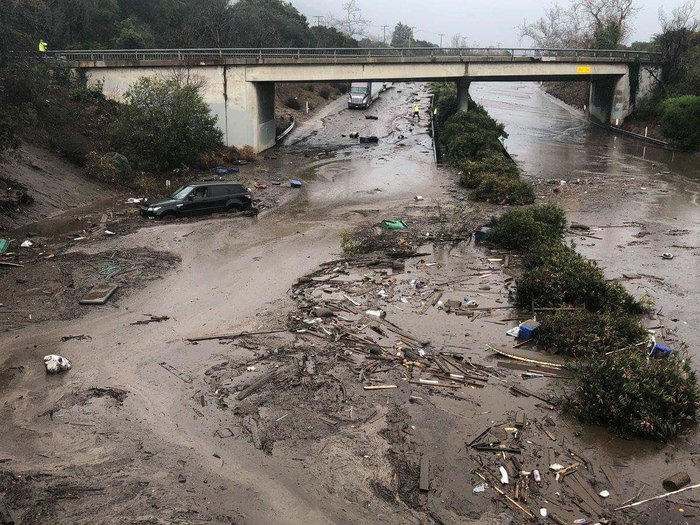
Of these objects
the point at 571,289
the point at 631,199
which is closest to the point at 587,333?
the point at 571,289

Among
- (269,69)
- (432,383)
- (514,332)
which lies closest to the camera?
(432,383)

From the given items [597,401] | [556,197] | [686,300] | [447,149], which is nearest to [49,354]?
[597,401]

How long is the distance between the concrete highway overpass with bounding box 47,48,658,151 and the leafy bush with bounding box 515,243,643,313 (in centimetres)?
2709

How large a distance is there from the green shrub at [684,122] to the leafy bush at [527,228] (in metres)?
29.9

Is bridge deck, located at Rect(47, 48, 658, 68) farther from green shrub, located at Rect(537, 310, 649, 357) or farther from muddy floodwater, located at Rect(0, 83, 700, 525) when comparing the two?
green shrub, located at Rect(537, 310, 649, 357)

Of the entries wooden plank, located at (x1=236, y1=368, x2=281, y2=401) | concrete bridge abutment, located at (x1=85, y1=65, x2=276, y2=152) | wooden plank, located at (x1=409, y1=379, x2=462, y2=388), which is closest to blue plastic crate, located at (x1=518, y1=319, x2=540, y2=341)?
wooden plank, located at (x1=409, y1=379, x2=462, y2=388)

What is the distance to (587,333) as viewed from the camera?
42.8 feet

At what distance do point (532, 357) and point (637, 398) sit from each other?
2746mm

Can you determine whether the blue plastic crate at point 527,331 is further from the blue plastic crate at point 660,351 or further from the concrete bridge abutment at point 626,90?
the concrete bridge abutment at point 626,90

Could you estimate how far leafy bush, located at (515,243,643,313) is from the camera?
49.1 ft

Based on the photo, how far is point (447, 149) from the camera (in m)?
41.2

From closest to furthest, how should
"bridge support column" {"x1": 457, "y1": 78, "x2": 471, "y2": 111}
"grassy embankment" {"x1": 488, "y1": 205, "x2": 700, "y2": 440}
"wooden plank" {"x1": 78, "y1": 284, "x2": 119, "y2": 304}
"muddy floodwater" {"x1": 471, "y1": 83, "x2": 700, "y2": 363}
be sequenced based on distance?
"grassy embankment" {"x1": 488, "y1": 205, "x2": 700, "y2": 440}, "wooden plank" {"x1": 78, "y1": 284, "x2": 119, "y2": 304}, "muddy floodwater" {"x1": 471, "y1": 83, "x2": 700, "y2": 363}, "bridge support column" {"x1": 457, "y1": 78, "x2": 471, "y2": 111}

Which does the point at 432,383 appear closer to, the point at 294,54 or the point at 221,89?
the point at 221,89

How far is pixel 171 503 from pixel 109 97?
117 ft
